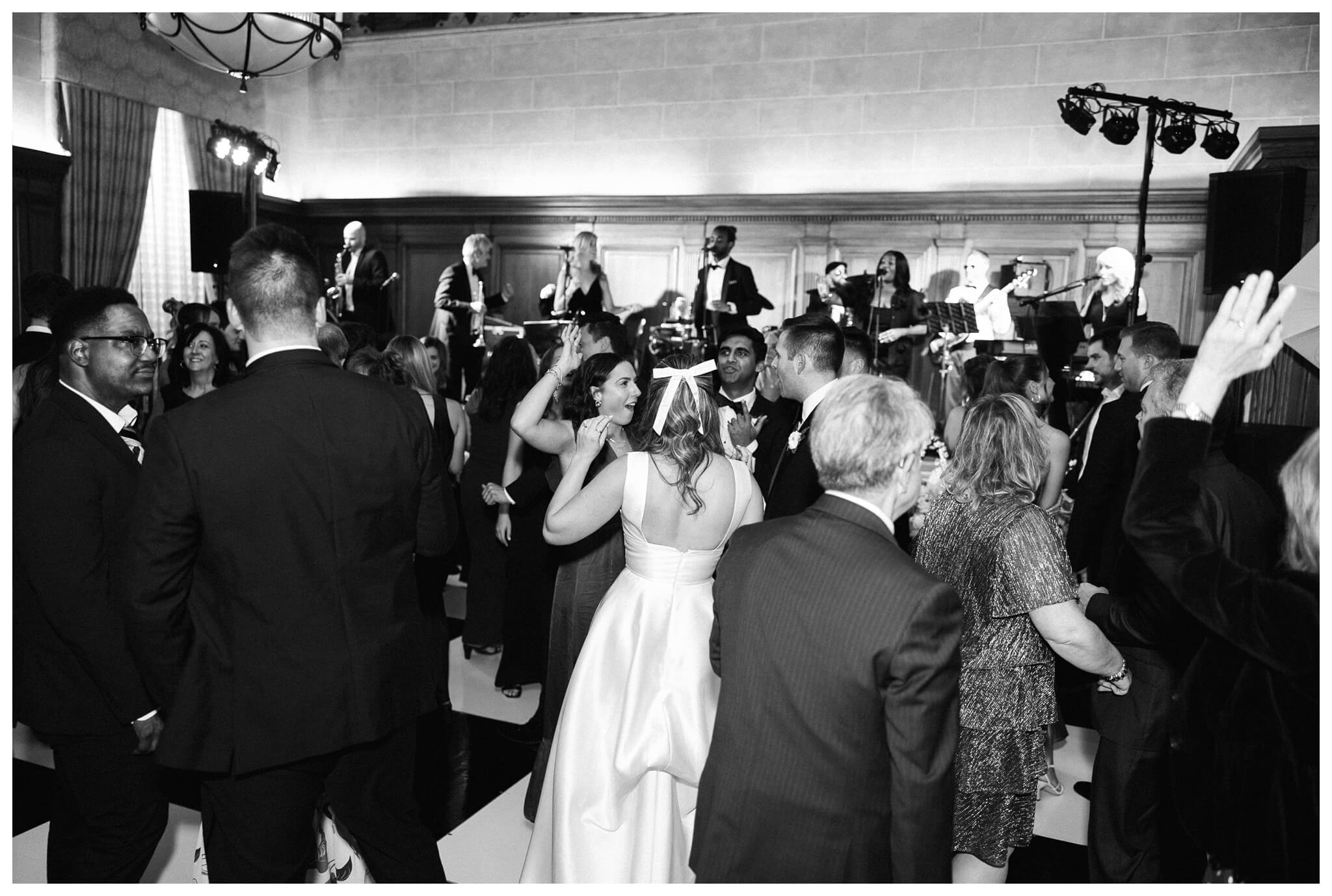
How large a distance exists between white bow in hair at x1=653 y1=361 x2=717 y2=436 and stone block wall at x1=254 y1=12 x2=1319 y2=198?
7.59 m

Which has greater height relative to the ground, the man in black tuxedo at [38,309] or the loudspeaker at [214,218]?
the loudspeaker at [214,218]

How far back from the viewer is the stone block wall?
29.3ft

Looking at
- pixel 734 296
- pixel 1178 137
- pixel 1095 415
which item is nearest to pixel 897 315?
pixel 734 296

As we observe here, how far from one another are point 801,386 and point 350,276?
8.06 meters

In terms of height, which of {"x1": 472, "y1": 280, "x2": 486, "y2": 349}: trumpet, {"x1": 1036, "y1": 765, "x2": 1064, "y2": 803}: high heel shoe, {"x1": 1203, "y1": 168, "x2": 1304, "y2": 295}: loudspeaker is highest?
{"x1": 1203, "y1": 168, "x2": 1304, "y2": 295}: loudspeaker

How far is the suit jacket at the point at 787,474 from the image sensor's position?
10.0 feet

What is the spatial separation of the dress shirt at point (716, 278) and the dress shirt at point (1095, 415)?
4.69 metres

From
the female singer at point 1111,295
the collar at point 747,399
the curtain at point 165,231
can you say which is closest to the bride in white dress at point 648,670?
the collar at point 747,399

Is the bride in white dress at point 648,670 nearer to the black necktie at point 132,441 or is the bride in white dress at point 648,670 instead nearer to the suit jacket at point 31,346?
the black necktie at point 132,441

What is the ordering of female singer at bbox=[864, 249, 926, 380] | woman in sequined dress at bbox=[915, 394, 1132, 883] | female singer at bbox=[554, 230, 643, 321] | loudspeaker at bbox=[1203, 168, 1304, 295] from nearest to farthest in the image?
1. woman in sequined dress at bbox=[915, 394, 1132, 883]
2. loudspeaker at bbox=[1203, 168, 1304, 295]
3. female singer at bbox=[864, 249, 926, 380]
4. female singer at bbox=[554, 230, 643, 321]

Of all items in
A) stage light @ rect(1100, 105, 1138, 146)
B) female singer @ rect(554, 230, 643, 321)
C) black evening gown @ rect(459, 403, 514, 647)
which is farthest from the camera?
female singer @ rect(554, 230, 643, 321)

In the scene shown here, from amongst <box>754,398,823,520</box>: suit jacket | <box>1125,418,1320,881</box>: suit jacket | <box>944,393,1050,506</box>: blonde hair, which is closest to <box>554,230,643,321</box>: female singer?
<box>754,398,823,520</box>: suit jacket

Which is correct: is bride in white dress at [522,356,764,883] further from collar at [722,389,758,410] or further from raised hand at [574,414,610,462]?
collar at [722,389,758,410]

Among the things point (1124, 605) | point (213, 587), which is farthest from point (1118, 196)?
point (213, 587)
